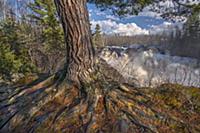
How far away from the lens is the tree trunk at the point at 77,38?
4.09 metres

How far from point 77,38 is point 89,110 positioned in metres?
1.01

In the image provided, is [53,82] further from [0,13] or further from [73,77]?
[0,13]

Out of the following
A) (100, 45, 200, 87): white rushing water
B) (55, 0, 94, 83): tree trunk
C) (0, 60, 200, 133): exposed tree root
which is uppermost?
(55, 0, 94, 83): tree trunk

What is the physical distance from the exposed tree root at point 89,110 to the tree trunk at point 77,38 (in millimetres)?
198

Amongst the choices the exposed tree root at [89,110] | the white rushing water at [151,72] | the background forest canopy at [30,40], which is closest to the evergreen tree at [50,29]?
the background forest canopy at [30,40]

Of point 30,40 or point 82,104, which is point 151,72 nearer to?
point 82,104

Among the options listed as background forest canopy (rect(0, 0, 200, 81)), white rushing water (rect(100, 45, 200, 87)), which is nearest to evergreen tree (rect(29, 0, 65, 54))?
background forest canopy (rect(0, 0, 200, 81))

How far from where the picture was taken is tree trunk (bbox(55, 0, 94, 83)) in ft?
13.4

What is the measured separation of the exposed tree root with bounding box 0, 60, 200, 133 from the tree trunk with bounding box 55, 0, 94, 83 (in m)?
0.20

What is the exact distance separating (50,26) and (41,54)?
2291 millimetres

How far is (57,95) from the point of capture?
14.0 feet

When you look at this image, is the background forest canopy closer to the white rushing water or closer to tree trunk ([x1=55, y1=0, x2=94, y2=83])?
the white rushing water

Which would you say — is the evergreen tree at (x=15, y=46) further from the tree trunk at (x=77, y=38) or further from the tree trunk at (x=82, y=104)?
the tree trunk at (x=77, y=38)

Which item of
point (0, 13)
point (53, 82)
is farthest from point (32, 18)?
point (53, 82)
